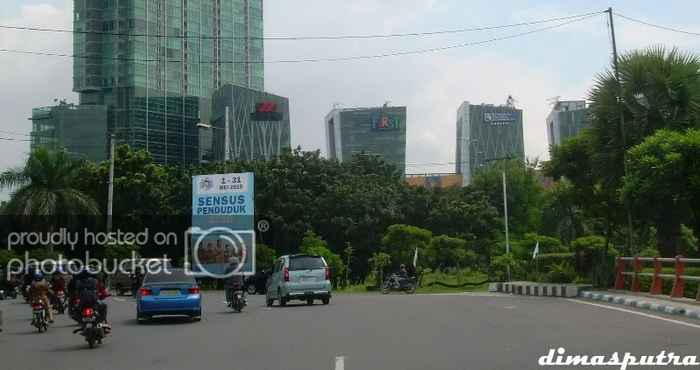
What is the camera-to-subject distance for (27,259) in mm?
46781

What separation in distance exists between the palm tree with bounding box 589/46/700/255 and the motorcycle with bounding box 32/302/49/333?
18.0m

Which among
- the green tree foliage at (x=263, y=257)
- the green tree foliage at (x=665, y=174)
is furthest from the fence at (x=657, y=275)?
the green tree foliage at (x=263, y=257)

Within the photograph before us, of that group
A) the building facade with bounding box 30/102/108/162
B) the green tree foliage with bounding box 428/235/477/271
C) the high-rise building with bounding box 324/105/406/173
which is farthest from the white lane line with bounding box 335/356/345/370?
the high-rise building with bounding box 324/105/406/173

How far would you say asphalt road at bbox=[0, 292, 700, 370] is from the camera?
464 inches

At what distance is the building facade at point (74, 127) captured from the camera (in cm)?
8506

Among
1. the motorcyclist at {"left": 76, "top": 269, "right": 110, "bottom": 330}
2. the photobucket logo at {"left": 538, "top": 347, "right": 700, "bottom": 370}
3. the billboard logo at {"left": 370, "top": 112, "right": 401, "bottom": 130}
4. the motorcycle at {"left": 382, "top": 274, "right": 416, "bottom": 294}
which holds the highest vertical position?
the billboard logo at {"left": 370, "top": 112, "right": 401, "bottom": 130}

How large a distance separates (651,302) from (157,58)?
83.6m

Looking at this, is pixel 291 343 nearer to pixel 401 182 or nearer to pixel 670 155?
pixel 670 155

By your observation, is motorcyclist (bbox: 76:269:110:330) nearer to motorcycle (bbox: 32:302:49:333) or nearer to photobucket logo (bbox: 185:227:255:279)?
motorcycle (bbox: 32:302:49:333)

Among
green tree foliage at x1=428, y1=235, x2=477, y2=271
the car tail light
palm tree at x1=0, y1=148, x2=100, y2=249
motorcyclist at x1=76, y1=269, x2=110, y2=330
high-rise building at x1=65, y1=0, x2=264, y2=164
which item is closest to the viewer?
the car tail light

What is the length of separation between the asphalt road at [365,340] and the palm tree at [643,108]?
7.96 metres

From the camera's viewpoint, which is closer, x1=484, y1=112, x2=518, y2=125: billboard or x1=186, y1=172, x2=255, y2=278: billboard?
x1=186, y1=172, x2=255, y2=278: billboard

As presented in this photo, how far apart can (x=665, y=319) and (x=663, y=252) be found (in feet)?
39.1

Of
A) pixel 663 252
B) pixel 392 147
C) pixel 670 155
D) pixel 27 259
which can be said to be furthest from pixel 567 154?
pixel 392 147
